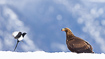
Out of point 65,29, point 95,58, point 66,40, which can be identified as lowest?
point 95,58

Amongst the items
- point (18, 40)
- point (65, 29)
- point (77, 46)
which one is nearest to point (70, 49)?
point (77, 46)

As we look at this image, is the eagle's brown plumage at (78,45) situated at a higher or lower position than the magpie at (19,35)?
lower

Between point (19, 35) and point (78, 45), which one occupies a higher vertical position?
point (19, 35)

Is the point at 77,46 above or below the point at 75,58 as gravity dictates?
above

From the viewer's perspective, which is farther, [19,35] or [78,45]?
[19,35]

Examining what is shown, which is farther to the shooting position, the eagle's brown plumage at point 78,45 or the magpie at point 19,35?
the magpie at point 19,35

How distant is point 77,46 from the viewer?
445cm

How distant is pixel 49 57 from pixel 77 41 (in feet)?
3.59

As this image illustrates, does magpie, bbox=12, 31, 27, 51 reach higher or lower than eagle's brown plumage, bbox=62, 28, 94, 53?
higher

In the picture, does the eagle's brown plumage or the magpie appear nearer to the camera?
the eagle's brown plumage

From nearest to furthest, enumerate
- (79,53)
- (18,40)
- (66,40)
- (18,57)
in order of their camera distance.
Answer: (18,57) → (79,53) → (66,40) → (18,40)

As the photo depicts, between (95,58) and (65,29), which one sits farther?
(65,29)

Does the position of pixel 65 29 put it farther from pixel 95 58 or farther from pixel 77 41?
pixel 95 58

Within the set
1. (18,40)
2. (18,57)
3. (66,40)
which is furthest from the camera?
(18,40)
